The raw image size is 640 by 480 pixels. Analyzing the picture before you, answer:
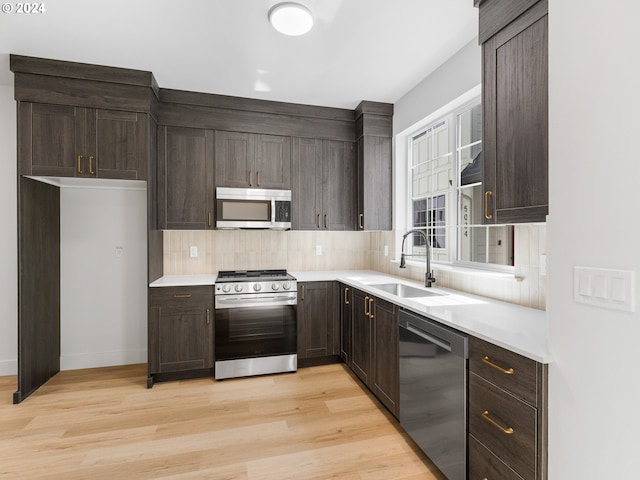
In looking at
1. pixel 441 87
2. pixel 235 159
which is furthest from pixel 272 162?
pixel 441 87

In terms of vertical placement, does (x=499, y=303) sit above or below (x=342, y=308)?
above

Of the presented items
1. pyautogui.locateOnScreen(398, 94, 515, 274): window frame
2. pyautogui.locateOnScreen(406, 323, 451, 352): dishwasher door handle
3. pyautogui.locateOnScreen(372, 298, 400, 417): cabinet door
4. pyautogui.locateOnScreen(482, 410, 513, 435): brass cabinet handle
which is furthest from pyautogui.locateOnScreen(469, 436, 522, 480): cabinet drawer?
pyautogui.locateOnScreen(398, 94, 515, 274): window frame

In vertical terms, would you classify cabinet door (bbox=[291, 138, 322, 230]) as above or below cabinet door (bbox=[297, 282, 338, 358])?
above

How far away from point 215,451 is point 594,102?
2.55m

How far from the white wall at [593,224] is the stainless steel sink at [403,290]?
1388mm

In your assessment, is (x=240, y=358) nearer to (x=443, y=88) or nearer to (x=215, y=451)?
(x=215, y=451)

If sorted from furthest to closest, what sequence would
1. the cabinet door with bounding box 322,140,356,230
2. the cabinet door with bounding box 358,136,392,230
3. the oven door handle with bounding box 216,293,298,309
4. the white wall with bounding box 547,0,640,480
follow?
the cabinet door with bounding box 322,140,356,230, the cabinet door with bounding box 358,136,392,230, the oven door handle with bounding box 216,293,298,309, the white wall with bounding box 547,0,640,480

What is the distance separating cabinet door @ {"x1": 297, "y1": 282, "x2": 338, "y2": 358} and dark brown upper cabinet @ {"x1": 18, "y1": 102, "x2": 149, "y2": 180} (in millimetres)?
1849

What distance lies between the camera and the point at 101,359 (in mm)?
3416

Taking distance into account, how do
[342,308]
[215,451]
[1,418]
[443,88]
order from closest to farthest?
1. [215,451]
2. [1,418]
3. [443,88]
4. [342,308]

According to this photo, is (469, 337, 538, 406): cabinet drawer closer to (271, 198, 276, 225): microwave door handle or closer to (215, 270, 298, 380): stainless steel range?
(215, 270, 298, 380): stainless steel range

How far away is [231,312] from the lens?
10.3 ft

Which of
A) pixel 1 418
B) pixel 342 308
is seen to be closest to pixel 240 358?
pixel 342 308

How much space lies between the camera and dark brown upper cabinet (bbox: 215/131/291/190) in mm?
3473
